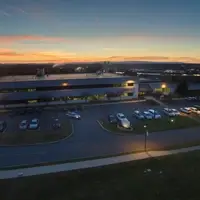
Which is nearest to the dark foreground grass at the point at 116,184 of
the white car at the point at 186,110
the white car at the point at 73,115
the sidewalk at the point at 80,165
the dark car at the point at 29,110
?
the sidewalk at the point at 80,165

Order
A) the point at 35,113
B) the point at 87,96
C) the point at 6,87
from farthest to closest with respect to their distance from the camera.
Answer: the point at 87,96
the point at 6,87
the point at 35,113

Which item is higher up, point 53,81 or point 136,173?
point 53,81

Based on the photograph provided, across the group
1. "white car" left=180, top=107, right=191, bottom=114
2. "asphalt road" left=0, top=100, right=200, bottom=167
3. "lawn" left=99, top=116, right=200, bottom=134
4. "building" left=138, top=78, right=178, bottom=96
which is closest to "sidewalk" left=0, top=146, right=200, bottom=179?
"asphalt road" left=0, top=100, right=200, bottom=167

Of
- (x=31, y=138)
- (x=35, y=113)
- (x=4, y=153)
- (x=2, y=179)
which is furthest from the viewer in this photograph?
(x=35, y=113)

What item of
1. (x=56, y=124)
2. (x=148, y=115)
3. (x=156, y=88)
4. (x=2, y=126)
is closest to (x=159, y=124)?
(x=148, y=115)

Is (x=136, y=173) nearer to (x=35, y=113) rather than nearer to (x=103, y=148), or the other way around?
(x=103, y=148)

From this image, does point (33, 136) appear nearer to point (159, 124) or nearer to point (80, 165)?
point (80, 165)

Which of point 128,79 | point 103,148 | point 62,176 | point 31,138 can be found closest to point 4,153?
point 31,138
